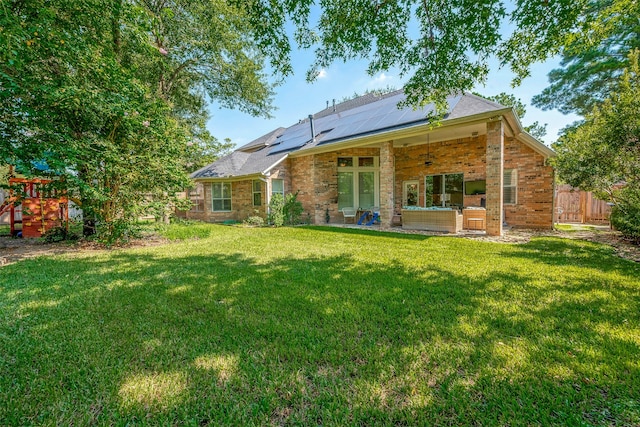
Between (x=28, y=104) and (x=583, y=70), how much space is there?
2507 centimetres

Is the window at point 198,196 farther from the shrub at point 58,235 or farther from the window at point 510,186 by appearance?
the window at point 510,186

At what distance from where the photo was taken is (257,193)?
14523 millimetres

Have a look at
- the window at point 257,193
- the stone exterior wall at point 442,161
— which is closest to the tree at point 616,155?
the stone exterior wall at point 442,161

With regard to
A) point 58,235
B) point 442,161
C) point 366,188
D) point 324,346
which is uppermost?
point 442,161

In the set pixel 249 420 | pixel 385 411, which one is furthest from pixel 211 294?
pixel 385 411

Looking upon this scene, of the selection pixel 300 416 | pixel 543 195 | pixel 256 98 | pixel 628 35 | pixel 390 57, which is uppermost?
pixel 628 35

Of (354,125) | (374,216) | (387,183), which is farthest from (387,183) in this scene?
(354,125)

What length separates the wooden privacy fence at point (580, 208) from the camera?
42.1ft

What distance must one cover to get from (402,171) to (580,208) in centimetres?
897

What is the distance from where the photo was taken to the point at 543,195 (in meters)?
10.4

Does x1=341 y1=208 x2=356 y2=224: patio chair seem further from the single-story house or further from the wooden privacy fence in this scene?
the wooden privacy fence

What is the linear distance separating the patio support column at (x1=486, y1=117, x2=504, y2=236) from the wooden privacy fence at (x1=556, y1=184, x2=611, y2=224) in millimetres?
7646

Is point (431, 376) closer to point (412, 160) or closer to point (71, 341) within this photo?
point (71, 341)

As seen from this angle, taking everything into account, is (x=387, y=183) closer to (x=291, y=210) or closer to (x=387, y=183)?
(x=387, y=183)
